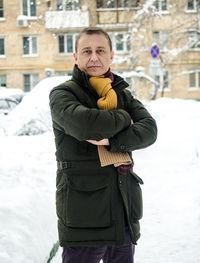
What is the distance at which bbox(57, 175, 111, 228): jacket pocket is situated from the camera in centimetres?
169

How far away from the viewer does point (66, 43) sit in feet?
88.9

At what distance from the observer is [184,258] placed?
3.04 metres

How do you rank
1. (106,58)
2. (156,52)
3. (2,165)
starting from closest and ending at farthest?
(106,58)
(2,165)
(156,52)

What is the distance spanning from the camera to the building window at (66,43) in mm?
27094

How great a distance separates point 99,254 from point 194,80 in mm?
26496

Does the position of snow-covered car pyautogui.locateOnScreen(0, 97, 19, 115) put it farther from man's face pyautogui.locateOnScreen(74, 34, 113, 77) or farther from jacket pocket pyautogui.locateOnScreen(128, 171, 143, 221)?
jacket pocket pyautogui.locateOnScreen(128, 171, 143, 221)

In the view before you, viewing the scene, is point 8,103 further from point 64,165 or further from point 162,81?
point 64,165

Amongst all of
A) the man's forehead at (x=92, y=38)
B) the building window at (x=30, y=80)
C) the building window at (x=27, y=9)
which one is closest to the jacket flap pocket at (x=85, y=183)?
the man's forehead at (x=92, y=38)

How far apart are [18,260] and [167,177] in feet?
12.2

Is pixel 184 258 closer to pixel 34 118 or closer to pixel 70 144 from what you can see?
pixel 70 144

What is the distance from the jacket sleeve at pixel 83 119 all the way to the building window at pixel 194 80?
1034 inches

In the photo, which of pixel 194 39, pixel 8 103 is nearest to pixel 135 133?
pixel 8 103

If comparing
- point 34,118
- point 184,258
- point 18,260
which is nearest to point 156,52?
point 34,118

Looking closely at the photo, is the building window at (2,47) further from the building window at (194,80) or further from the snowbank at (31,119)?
the snowbank at (31,119)
